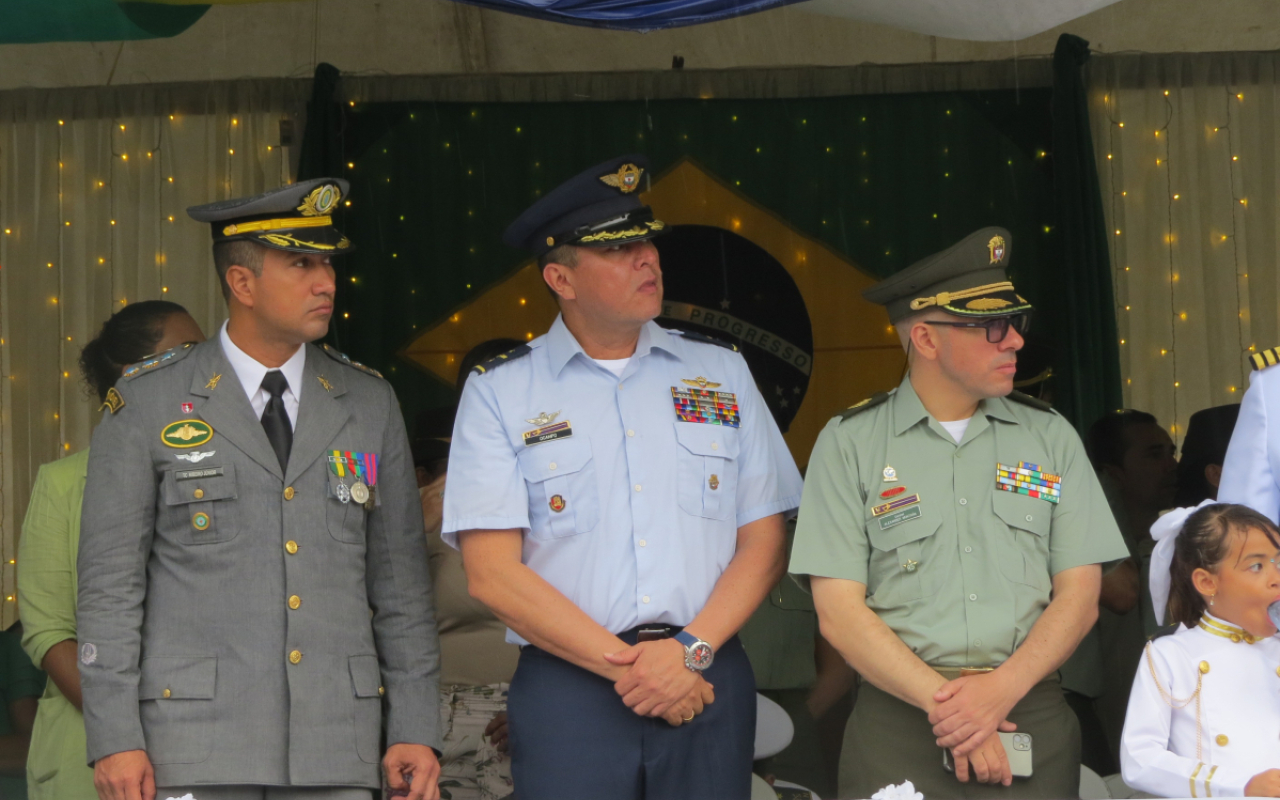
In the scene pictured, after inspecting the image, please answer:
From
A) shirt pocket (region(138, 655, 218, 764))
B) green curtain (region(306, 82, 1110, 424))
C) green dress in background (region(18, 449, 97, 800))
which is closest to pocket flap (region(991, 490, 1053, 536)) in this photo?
shirt pocket (region(138, 655, 218, 764))

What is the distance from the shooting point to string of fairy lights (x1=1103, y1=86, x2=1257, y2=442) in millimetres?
5660

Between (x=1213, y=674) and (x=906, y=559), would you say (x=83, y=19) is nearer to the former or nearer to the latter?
(x=906, y=559)

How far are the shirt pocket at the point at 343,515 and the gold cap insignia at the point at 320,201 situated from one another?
518 millimetres

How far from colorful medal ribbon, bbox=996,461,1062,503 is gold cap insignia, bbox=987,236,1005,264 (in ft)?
1.35

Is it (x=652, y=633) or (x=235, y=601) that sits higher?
(x=235, y=601)

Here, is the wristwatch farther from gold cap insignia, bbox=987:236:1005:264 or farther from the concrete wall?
the concrete wall

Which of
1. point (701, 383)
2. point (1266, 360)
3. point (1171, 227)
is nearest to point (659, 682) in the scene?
point (701, 383)

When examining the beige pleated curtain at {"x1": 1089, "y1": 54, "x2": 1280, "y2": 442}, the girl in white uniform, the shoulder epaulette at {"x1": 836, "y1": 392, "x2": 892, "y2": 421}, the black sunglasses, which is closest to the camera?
the girl in white uniform

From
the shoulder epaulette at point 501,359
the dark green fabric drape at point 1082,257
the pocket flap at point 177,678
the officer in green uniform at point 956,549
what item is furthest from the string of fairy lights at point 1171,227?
the pocket flap at point 177,678

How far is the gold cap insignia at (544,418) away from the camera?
272 centimetres

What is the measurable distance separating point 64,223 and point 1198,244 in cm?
477

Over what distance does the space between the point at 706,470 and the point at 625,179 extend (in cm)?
63

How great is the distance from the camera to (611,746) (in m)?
2.52

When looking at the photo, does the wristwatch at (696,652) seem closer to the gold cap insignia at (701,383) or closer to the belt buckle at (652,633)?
the belt buckle at (652,633)
